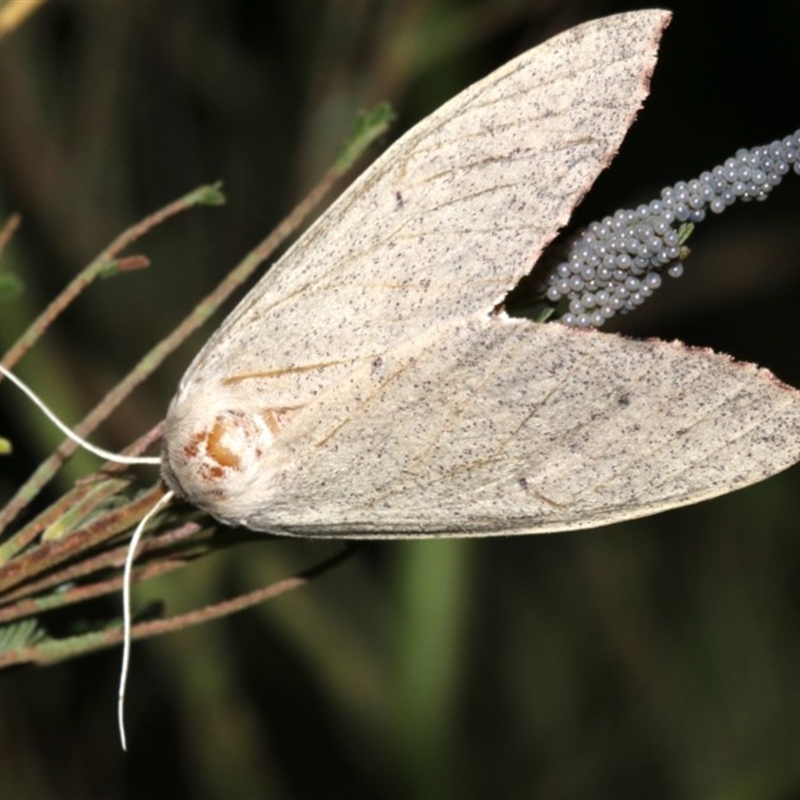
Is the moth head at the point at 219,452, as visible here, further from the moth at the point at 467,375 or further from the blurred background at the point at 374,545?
the blurred background at the point at 374,545

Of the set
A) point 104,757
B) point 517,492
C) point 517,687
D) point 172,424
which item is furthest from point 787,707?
point 172,424

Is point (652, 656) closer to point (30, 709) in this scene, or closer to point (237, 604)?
point (30, 709)

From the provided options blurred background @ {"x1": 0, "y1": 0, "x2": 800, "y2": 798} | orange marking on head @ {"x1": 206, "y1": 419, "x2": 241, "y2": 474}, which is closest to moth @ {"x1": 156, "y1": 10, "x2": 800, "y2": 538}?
orange marking on head @ {"x1": 206, "y1": 419, "x2": 241, "y2": 474}

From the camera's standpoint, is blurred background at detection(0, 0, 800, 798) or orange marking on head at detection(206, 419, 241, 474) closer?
orange marking on head at detection(206, 419, 241, 474)

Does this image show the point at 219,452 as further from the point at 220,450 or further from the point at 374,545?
the point at 374,545

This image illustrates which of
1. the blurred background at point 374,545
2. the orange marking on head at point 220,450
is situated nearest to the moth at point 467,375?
the orange marking on head at point 220,450

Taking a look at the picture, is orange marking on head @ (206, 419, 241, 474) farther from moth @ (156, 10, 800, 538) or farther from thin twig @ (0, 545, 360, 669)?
thin twig @ (0, 545, 360, 669)
